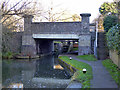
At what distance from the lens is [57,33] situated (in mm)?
21906

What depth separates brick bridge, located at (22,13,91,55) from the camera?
21.5 meters

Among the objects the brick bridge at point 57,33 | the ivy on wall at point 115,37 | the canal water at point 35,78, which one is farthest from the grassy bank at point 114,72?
the brick bridge at point 57,33

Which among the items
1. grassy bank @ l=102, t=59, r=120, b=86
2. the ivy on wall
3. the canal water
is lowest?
the canal water

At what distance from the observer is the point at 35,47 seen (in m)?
23.4

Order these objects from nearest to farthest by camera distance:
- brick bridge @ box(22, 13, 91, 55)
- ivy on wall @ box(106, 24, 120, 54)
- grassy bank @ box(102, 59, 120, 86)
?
grassy bank @ box(102, 59, 120, 86)
ivy on wall @ box(106, 24, 120, 54)
brick bridge @ box(22, 13, 91, 55)

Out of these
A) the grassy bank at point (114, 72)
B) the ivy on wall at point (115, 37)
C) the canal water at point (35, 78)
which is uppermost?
the ivy on wall at point (115, 37)

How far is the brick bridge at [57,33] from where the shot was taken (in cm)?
2152

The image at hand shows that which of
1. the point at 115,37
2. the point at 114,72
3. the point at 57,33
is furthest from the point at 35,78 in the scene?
the point at 57,33

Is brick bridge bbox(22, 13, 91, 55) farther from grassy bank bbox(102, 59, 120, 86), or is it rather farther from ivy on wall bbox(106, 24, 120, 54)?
grassy bank bbox(102, 59, 120, 86)

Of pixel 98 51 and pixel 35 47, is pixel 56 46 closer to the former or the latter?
pixel 35 47

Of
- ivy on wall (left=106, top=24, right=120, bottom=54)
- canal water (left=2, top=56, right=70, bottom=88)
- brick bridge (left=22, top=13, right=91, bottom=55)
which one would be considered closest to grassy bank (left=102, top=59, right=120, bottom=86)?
ivy on wall (left=106, top=24, right=120, bottom=54)

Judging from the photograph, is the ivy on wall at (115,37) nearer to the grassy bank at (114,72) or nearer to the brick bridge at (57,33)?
the grassy bank at (114,72)

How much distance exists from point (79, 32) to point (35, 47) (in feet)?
20.5

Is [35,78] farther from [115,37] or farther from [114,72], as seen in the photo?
[115,37]
